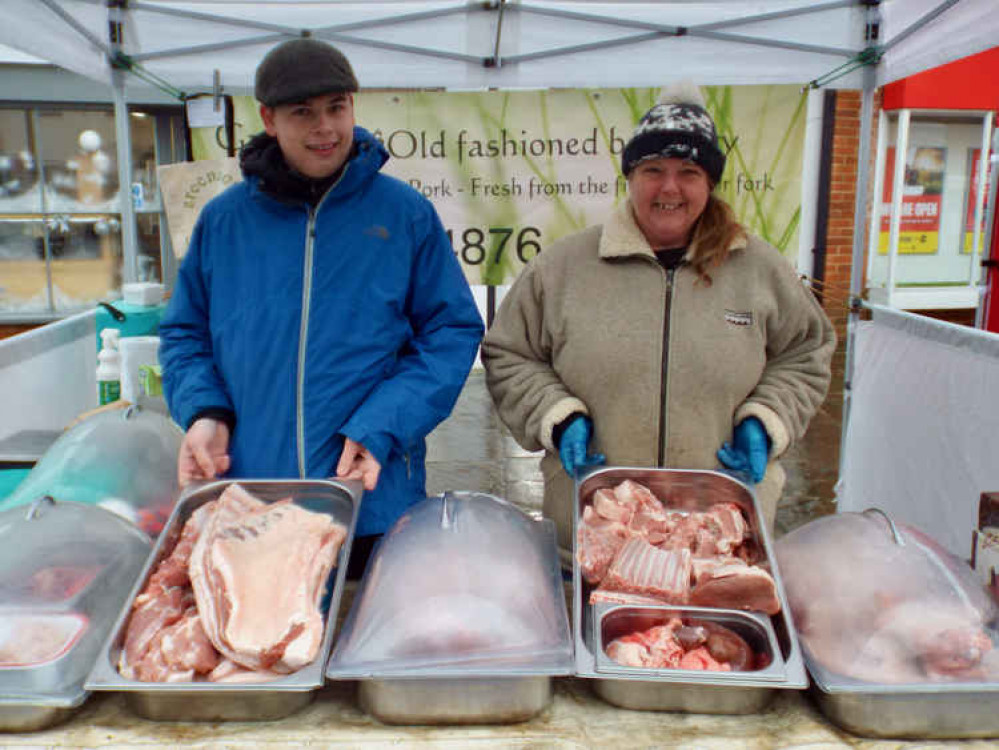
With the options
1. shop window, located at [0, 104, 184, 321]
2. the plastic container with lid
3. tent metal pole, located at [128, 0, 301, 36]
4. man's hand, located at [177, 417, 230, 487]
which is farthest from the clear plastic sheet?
shop window, located at [0, 104, 184, 321]

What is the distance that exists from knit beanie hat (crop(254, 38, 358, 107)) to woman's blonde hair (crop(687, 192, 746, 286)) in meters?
0.94

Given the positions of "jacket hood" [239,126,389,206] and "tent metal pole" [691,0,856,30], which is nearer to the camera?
"jacket hood" [239,126,389,206]

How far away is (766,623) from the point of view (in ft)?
4.44

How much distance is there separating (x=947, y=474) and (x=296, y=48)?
276cm

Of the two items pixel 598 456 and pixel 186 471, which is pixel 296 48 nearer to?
pixel 186 471

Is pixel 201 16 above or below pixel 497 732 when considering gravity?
above

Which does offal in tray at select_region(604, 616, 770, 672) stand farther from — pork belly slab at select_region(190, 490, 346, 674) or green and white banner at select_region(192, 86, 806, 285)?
green and white banner at select_region(192, 86, 806, 285)

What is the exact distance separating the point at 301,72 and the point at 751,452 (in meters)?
1.39

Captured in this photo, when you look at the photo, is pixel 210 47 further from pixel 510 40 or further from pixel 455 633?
pixel 455 633

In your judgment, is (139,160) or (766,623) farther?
(139,160)

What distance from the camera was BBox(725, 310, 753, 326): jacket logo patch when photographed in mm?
2059

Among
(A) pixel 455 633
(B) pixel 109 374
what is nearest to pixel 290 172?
(A) pixel 455 633

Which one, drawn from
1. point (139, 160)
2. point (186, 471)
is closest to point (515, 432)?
point (186, 471)

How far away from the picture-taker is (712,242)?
2043mm
